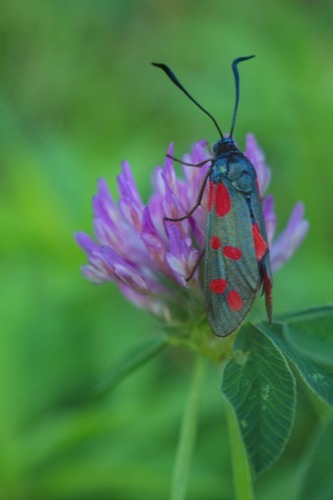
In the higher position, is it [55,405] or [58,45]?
[58,45]

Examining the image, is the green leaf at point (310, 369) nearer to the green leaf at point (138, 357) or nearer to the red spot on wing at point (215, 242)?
the red spot on wing at point (215, 242)

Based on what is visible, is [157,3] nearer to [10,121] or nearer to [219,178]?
[10,121]


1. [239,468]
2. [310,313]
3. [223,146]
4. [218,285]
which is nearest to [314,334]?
[310,313]

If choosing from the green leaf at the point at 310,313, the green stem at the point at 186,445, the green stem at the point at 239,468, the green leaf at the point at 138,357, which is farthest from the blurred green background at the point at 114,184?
the green leaf at the point at 310,313

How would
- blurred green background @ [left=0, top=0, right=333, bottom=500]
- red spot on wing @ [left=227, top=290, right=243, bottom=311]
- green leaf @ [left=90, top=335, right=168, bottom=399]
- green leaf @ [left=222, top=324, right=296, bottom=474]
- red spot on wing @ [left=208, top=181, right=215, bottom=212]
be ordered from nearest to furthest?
1. green leaf @ [left=222, top=324, right=296, bottom=474]
2. red spot on wing @ [left=227, top=290, right=243, bottom=311]
3. red spot on wing @ [left=208, top=181, right=215, bottom=212]
4. green leaf @ [left=90, top=335, right=168, bottom=399]
5. blurred green background @ [left=0, top=0, right=333, bottom=500]

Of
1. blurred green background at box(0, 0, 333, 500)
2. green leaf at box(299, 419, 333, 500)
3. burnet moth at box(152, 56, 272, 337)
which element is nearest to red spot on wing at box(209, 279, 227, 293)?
burnet moth at box(152, 56, 272, 337)

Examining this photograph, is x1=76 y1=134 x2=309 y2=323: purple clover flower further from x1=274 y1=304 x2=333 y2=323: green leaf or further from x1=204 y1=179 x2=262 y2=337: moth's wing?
x1=274 y1=304 x2=333 y2=323: green leaf

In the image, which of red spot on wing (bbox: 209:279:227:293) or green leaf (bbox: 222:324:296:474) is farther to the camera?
red spot on wing (bbox: 209:279:227:293)

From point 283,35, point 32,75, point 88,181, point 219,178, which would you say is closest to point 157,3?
point 32,75
